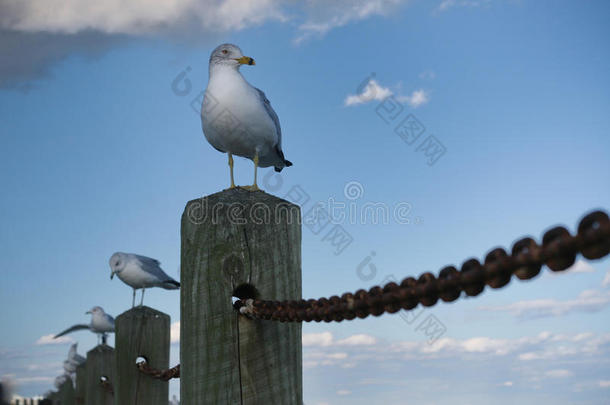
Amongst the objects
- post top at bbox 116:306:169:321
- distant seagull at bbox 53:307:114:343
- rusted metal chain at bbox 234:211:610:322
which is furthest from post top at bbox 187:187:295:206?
distant seagull at bbox 53:307:114:343

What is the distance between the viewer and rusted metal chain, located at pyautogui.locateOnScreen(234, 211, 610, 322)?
3.84ft

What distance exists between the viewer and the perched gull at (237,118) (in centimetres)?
465

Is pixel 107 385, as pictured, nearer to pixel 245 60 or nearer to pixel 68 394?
pixel 68 394

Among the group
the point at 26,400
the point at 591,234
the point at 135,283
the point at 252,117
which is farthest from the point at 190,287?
the point at 26,400

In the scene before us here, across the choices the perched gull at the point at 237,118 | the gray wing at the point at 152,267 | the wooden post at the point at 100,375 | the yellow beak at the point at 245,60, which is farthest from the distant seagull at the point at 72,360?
the perched gull at the point at 237,118

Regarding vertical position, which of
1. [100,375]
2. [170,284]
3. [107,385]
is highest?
[170,284]

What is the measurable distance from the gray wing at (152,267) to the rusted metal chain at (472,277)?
25.7 ft

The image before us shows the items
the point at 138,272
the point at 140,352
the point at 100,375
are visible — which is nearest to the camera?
the point at 140,352

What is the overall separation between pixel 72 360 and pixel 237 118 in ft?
43.6

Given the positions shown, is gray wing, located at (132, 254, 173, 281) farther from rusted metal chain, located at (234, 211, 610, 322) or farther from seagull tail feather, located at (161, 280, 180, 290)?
rusted metal chain, located at (234, 211, 610, 322)

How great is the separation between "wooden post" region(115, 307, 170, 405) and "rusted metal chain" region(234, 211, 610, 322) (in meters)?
3.16

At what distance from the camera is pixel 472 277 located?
1.42m

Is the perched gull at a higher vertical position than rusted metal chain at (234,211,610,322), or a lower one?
higher

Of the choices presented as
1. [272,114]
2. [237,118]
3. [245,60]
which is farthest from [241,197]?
[245,60]
